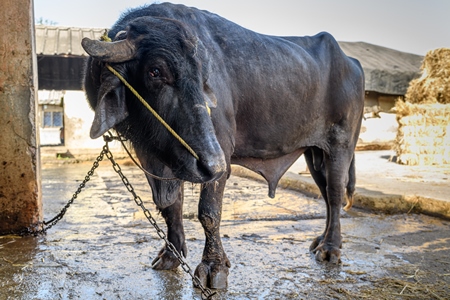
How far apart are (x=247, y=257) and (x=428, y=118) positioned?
8791 millimetres

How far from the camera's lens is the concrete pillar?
4453mm

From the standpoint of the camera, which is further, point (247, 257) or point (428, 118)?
point (428, 118)

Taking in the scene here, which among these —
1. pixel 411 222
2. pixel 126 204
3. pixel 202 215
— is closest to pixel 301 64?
pixel 202 215

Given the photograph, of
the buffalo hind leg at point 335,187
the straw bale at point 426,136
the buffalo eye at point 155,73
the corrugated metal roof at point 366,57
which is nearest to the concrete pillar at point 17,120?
the buffalo eye at point 155,73

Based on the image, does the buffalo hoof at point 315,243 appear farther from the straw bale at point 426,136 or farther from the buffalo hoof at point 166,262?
the straw bale at point 426,136

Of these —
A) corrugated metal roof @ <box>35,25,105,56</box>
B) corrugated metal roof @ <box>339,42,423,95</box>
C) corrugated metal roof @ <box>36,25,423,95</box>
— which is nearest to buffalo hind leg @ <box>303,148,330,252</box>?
corrugated metal roof @ <box>35,25,105,56</box>

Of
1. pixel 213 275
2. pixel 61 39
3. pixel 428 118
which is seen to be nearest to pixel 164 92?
pixel 213 275

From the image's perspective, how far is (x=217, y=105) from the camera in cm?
315

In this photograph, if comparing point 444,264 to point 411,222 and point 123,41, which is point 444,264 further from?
point 123,41

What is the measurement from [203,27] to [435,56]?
9.88 m

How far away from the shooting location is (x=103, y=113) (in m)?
2.69

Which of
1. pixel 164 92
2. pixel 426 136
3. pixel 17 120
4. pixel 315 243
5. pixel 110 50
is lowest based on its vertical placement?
pixel 426 136

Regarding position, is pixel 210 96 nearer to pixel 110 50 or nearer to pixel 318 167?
pixel 110 50

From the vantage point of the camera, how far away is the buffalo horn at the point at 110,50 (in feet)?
8.43
